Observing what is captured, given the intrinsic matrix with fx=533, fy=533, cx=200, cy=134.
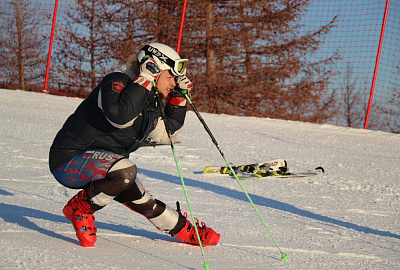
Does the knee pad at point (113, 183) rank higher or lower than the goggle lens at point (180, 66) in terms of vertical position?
lower

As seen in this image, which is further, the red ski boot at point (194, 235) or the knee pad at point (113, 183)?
the red ski boot at point (194, 235)

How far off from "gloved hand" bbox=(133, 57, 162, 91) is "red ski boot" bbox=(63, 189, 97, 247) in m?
0.76

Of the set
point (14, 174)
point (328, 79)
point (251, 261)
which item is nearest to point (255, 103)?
point (328, 79)

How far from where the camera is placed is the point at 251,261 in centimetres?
318

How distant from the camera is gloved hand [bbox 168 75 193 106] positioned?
3.42 meters

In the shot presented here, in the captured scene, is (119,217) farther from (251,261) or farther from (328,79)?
(328,79)

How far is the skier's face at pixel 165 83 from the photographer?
11.0ft

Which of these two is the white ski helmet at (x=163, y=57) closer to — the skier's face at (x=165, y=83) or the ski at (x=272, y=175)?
the skier's face at (x=165, y=83)

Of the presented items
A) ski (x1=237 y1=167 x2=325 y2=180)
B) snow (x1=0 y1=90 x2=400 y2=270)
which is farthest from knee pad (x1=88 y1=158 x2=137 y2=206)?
ski (x1=237 y1=167 x2=325 y2=180)

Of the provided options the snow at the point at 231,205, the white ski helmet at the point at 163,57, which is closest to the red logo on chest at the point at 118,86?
the white ski helmet at the point at 163,57

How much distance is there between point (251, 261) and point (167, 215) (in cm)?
63

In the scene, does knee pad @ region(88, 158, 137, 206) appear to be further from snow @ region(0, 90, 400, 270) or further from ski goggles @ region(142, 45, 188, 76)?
ski goggles @ region(142, 45, 188, 76)

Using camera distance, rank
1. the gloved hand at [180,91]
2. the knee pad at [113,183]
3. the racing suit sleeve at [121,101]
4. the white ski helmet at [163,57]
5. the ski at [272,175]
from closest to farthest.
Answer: the racing suit sleeve at [121,101], the knee pad at [113,183], the white ski helmet at [163,57], the gloved hand at [180,91], the ski at [272,175]

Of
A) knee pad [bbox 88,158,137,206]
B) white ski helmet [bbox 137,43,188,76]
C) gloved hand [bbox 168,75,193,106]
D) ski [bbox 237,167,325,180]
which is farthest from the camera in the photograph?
ski [bbox 237,167,325,180]
